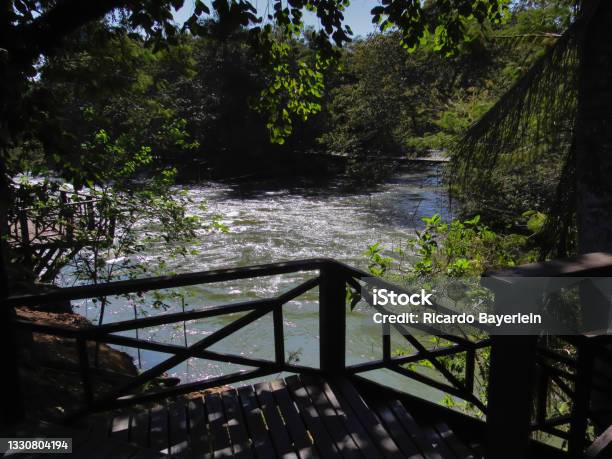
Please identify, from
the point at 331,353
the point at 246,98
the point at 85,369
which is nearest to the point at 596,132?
the point at 331,353

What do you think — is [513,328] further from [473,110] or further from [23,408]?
[473,110]

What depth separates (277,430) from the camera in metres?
3.00

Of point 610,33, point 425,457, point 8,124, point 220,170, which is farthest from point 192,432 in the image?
point 220,170

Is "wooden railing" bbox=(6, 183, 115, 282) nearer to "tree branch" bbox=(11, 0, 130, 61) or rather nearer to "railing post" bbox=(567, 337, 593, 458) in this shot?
"tree branch" bbox=(11, 0, 130, 61)

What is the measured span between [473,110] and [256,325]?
545 centimetres

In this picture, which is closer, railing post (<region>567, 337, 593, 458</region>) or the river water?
railing post (<region>567, 337, 593, 458</region>)

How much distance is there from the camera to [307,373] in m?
3.63

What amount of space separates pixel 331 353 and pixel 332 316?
28 centimetres

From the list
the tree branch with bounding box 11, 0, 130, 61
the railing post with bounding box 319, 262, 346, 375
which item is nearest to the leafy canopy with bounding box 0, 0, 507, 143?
the tree branch with bounding box 11, 0, 130, 61

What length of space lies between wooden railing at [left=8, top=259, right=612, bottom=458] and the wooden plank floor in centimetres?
15

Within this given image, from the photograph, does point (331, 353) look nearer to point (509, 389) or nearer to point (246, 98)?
point (509, 389)

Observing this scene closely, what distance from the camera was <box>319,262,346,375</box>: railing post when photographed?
11.3 ft

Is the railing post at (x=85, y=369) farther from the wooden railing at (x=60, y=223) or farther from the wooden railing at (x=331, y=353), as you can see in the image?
the wooden railing at (x=60, y=223)

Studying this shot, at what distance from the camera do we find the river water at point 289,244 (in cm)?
854
